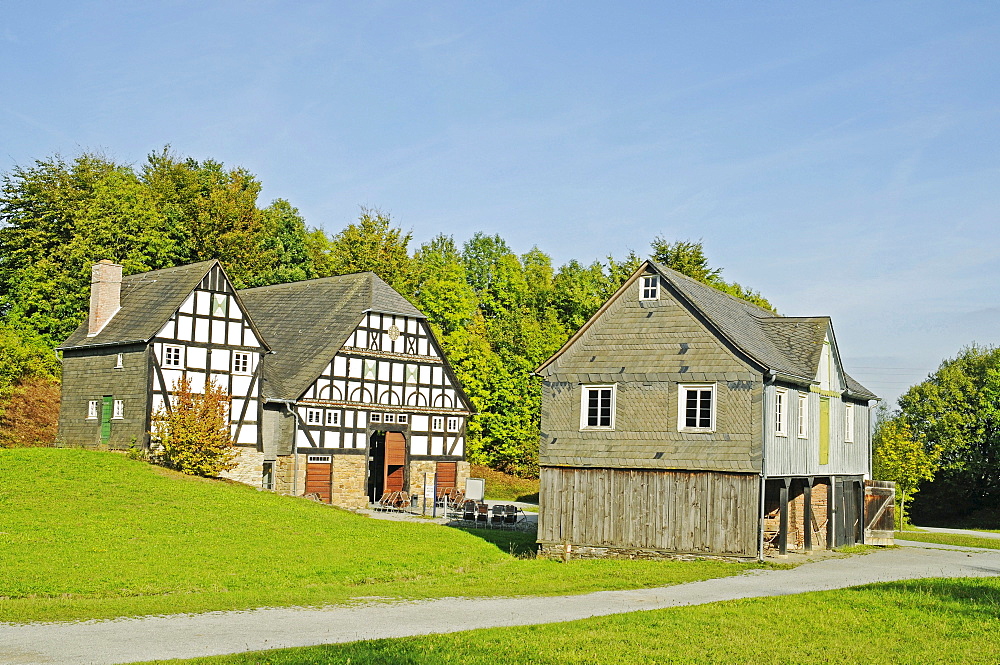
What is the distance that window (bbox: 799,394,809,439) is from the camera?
30656mm

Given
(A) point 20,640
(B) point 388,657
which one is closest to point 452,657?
(B) point 388,657

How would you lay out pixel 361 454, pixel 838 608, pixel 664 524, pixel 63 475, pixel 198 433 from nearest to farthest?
pixel 838 608 < pixel 664 524 < pixel 63 475 < pixel 198 433 < pixel 361 454

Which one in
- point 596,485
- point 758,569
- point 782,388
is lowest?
point 758,569

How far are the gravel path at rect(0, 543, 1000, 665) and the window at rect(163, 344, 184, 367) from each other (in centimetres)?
2387

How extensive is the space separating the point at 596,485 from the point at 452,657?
54.8 feet

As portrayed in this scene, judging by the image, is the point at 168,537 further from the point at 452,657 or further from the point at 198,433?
the point at 452,657

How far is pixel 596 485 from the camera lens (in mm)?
29547

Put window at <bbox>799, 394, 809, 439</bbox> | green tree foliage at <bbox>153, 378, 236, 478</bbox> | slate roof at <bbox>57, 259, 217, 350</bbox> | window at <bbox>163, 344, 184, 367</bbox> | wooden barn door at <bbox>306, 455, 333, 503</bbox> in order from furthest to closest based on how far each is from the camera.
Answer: wooden barn door at <bbox>306, 455, 333, 503</bbox>, slate roof at <bbox>57, 259, 217, 350</bbox>, window at <bbox>163, 344, 184, 367</bbox>, green tree foliage at <bbox>153, 378, 236, 478</bbox>, window at <bbox>799, 394, 809, 439</bbox>

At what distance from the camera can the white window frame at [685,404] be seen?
28.4m

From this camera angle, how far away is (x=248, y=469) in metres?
42.5

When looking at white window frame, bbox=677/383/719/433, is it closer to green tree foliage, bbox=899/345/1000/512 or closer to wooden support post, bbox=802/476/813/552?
wooden support post, bbox=802/476/813/552

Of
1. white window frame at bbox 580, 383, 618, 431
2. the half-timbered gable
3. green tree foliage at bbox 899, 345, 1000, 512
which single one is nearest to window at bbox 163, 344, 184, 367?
the half-timbered gable

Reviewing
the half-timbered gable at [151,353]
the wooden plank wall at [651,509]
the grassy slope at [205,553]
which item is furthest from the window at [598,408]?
the half-timbered gable at [151,353]

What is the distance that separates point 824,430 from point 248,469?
22.8 metres
